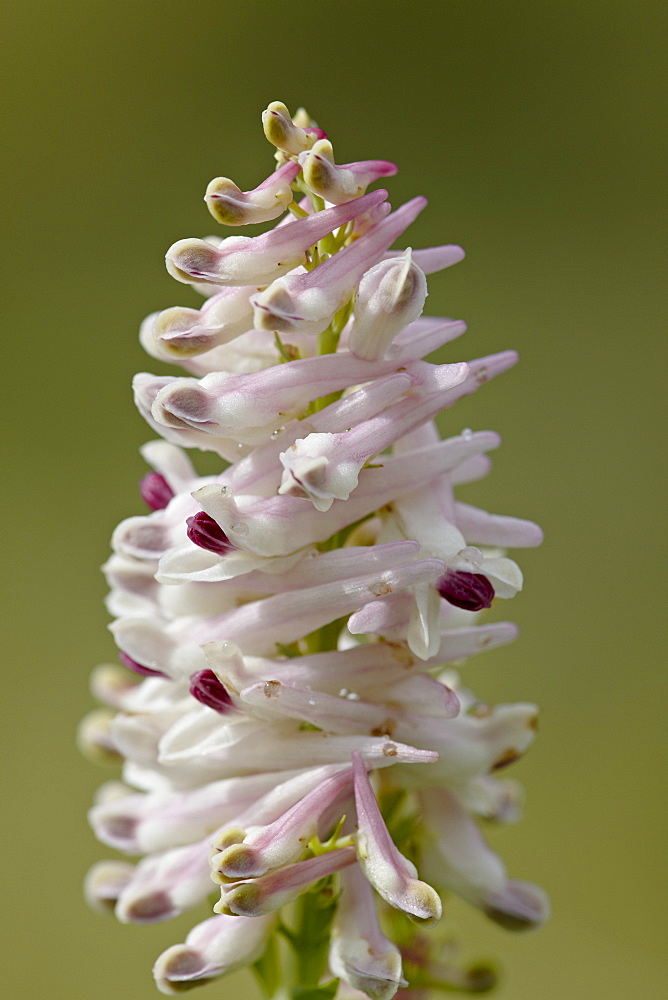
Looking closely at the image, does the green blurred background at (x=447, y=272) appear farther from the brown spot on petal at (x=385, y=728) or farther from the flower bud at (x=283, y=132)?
the flower bud at (x=283, y=132)

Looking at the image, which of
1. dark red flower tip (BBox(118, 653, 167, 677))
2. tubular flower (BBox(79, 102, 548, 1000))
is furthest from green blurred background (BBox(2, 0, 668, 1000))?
tubular flower (BBox(79, 102, 548, 1000))

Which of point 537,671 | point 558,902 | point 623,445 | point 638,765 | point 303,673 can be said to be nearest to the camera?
point 303,673

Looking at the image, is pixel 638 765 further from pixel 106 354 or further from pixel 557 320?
pixel 106 354

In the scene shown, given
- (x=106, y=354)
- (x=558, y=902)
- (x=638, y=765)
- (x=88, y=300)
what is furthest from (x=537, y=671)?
(x=88, y=300)

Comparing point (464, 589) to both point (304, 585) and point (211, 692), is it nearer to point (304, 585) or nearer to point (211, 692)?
point (304, 585)

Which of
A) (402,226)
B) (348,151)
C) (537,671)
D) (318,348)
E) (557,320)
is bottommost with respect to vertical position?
(537,671)

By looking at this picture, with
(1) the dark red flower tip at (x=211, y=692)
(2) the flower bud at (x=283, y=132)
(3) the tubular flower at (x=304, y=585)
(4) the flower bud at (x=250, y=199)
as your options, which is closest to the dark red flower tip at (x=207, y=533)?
(3) the tubular flower at (x=304, y=585)

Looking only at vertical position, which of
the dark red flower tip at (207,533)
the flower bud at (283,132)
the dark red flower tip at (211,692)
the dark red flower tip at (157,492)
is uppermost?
the flower bud at (283,132)

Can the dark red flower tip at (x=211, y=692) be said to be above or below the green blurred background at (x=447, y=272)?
below
